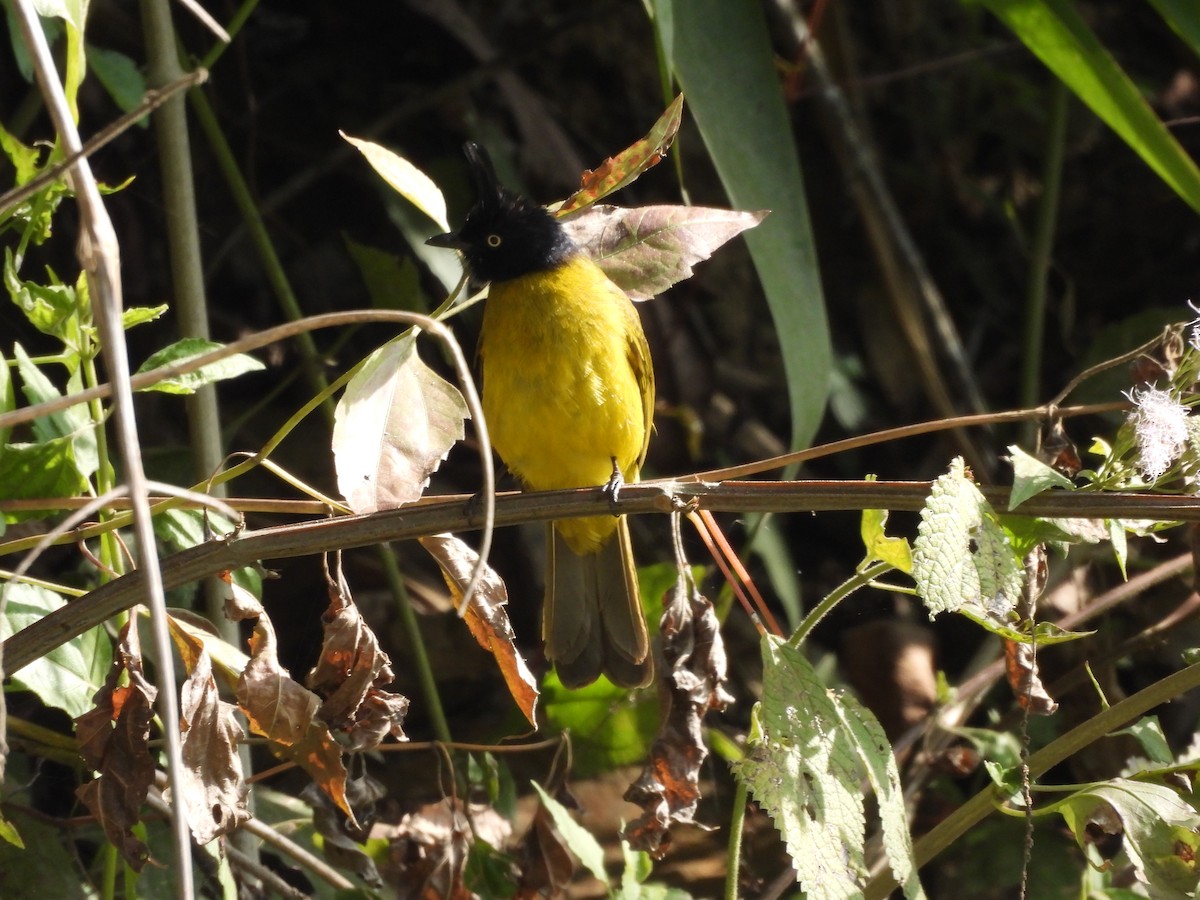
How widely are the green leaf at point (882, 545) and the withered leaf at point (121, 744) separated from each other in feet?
2.77

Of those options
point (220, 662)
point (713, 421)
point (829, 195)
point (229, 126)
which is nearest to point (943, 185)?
point (829, 195)

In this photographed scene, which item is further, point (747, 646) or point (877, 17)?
point (877, 17)

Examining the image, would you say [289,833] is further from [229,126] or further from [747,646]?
[229,126]

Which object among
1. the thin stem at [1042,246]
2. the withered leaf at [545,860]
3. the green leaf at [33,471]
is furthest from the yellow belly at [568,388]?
the thin stem at [1042,246]

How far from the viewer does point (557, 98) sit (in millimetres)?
3943

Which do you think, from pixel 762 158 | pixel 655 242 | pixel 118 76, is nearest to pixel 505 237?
pixel 762 158

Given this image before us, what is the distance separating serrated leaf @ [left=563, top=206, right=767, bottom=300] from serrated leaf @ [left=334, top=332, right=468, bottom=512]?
43 cm

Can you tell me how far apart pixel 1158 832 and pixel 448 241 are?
168 centimetres

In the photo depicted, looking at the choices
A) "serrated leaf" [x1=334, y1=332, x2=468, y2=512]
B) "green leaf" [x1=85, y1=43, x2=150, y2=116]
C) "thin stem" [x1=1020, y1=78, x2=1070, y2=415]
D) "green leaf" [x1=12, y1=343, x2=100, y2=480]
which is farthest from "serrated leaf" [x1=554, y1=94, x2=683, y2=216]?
"thin stem" [x1=1020, y1=78, x2=1070, y2=415]

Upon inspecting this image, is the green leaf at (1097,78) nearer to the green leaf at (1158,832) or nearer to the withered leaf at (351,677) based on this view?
the green leaf at (1158,832)

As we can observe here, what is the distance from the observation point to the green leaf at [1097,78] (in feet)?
7.07

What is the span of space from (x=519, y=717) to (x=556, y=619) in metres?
0.36

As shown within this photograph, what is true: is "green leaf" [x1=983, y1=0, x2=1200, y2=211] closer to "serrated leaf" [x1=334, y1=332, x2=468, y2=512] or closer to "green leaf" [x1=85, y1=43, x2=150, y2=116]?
"serrated leaf" [x1=334, y1=332, x2=468, y2=512]

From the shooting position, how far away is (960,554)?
1359 millimetres
